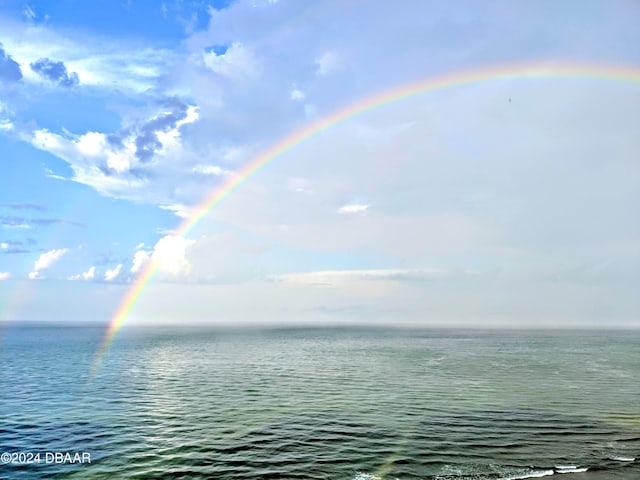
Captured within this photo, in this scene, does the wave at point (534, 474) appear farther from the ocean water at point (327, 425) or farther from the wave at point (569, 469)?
the wave at point (569, 469)

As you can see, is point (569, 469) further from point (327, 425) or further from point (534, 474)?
point (327, 425)

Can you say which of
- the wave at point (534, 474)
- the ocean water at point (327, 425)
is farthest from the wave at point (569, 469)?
the wave at point (534, 474)

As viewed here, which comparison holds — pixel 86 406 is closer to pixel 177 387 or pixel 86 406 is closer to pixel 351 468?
pixel 177 387

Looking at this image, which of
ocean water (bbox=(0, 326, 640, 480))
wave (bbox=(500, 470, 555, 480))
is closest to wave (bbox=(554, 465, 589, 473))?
ocean water (bbox=(0, 326, 640, 480))

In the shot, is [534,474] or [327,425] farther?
[327,425]

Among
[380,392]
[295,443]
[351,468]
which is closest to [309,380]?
[380,392]

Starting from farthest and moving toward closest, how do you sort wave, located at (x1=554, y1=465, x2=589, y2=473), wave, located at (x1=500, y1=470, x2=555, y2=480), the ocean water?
1. the ocean water
2. wave, located at (x1=554, y1=465, x2=589, y2=473)
3. wave, located at (x1=500, y1=470, x2=555, y2=480)

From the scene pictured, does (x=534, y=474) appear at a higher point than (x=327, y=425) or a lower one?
lower

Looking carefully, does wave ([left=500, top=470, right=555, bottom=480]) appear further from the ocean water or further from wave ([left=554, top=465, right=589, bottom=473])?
wave ([left=554, top=465, right=589, bottom=473])

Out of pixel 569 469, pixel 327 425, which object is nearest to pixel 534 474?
pixel 569 469

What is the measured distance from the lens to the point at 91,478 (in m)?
34.5

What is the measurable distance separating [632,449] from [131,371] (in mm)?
91208

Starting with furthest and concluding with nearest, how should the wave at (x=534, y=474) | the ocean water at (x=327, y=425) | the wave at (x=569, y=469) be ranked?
the ocean water at (x=327, y=425), the wave at (x=569, y=469), the wave at (x=534, y=474)

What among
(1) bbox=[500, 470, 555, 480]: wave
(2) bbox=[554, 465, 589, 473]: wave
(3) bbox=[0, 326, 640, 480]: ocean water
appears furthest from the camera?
(3) bbox=[0, 326, 640, 480]: ocean water
